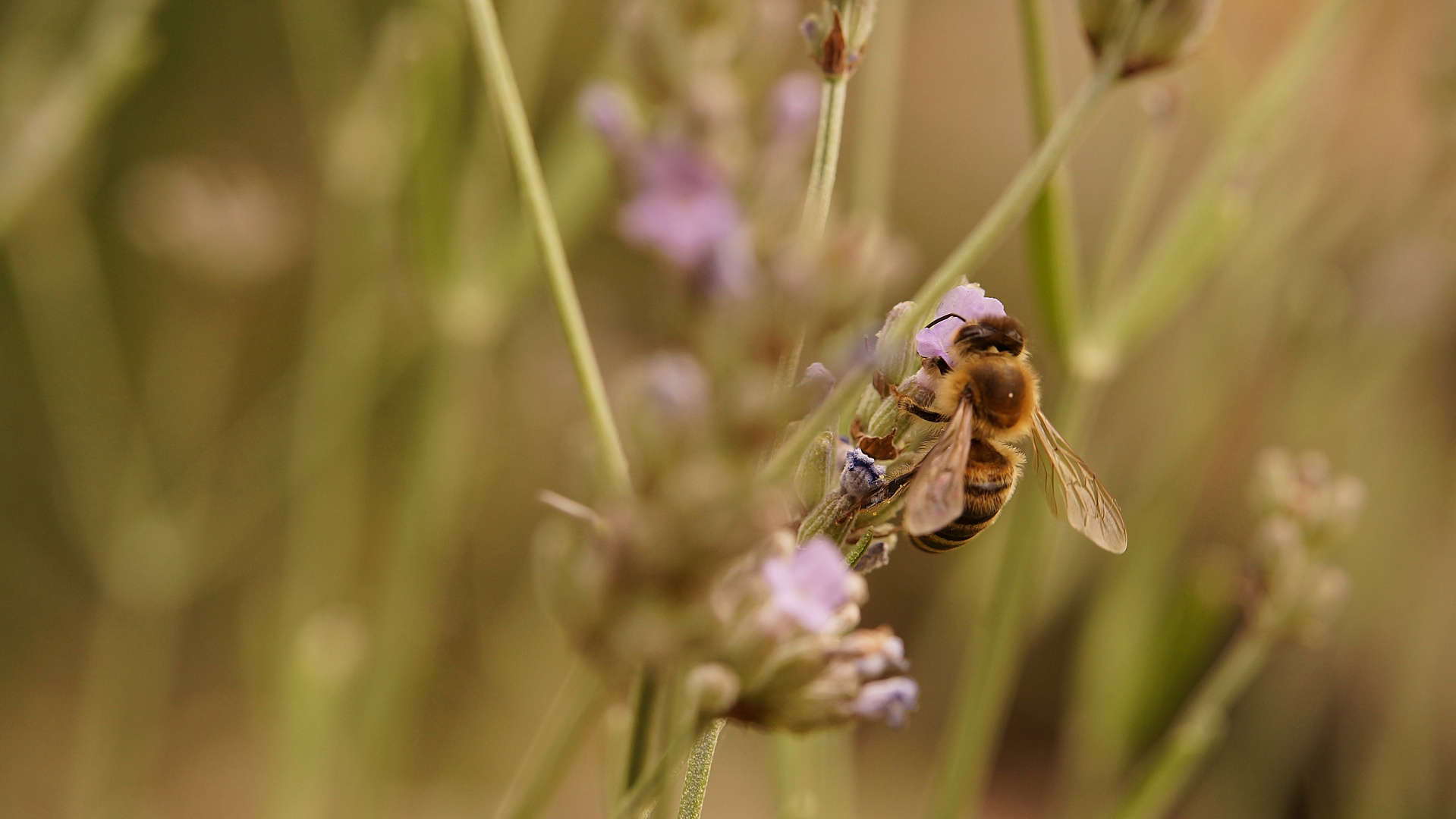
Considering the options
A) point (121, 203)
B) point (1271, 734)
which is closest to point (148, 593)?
point (121, 203)

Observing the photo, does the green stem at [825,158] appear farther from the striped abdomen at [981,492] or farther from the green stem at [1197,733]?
the green stem at [1197,733]

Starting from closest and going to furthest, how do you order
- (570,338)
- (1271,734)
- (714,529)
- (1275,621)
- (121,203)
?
(714,529) → (570,338) → (1275,621) → (1271,734) → (121,203)

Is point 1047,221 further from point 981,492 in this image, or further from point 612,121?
point 612,121

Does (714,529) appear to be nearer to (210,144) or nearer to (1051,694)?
(210,144)

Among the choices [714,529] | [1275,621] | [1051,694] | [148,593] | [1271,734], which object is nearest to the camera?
[714,529]

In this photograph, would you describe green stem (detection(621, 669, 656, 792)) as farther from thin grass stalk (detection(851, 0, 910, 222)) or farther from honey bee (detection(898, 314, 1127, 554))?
thin grass stalk (detection(851, 0, 910, 222))

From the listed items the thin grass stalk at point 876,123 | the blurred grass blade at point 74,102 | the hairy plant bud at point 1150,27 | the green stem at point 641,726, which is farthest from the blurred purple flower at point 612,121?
the blurred grass blade at point 74,102

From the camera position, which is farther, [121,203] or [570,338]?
[121,203]
